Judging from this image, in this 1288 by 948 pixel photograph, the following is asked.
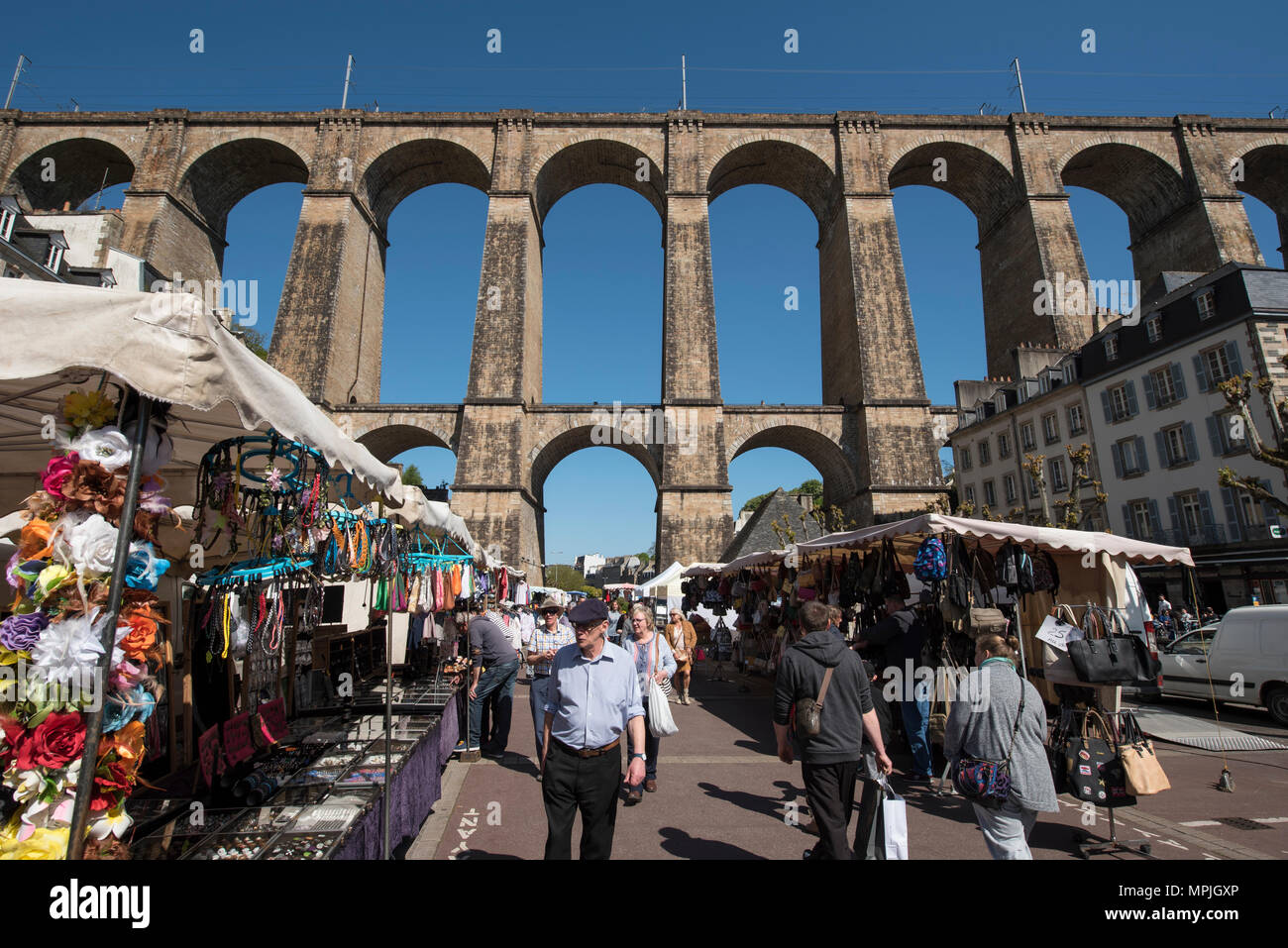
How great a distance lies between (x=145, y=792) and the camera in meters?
4.25

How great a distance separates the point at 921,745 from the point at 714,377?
20.1 m

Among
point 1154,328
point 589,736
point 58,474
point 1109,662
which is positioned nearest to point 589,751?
point 589,736

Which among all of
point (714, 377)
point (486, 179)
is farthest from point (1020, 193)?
point (486, 179)

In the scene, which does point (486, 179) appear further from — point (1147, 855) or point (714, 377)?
point (1147, 855)

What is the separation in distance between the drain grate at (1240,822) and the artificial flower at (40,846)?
7.37 m

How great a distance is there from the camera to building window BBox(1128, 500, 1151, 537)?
22.3m

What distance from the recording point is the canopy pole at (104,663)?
2076mm

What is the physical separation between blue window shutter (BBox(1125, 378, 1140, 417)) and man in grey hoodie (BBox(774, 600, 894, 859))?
Answer: 1012 inches

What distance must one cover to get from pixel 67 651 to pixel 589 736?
2.21 m

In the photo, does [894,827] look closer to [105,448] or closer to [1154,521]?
[105,448]

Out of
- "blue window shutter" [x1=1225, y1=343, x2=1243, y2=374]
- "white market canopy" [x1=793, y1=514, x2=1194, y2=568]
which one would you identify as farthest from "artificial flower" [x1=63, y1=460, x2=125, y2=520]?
"blue window shutter" [x1=1225, y1=343, x2=1243, y2=374]

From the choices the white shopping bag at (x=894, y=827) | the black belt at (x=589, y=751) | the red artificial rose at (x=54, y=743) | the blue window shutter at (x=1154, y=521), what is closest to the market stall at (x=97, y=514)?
the red artificial rose at (x=54, y=743)

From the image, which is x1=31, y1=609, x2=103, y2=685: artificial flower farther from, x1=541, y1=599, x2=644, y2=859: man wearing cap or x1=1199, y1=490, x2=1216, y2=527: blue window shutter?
x1=1199, y1=490, x2=1216, y2=527: blue window shutter

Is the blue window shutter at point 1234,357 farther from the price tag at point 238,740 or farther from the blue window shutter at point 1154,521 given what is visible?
the price tag at point 238,740
